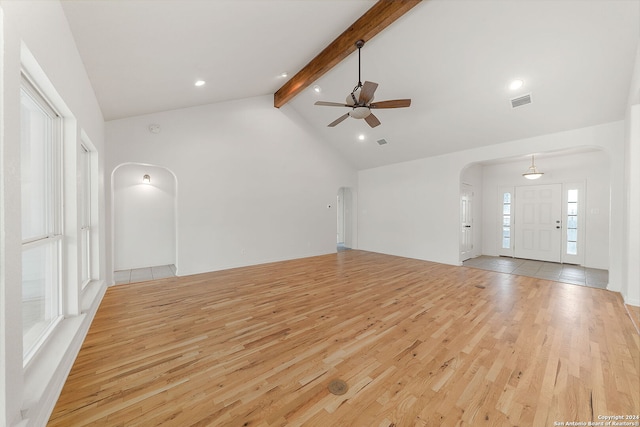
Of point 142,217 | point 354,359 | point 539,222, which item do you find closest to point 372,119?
point 354,359

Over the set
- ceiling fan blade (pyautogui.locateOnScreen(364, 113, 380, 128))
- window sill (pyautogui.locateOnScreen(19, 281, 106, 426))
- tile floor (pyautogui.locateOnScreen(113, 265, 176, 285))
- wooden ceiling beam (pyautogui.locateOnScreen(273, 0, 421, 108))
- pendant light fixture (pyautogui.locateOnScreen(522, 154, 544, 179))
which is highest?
wooden ceiling beam (pyautogui.locateOnScreen(273, 0, 421, 108))

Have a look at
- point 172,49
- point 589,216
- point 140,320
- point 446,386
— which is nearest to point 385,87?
point 172,49

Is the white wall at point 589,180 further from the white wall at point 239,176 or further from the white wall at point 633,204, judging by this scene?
the white wall at point 239,176

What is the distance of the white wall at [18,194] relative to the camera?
3.55ft

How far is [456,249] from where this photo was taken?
591 centimetres

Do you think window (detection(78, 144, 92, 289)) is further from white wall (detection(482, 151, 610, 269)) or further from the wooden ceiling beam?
white wall (detection(482, 151, 610, 269))

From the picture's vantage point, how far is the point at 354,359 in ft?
7.06

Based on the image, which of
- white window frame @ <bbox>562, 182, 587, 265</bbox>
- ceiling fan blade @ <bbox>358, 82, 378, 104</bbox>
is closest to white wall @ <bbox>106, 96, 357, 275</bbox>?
ceiling fan blade @ <bbox>358, 82, 378, 104</bbox>

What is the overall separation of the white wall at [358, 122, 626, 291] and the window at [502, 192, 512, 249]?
7.87 ft

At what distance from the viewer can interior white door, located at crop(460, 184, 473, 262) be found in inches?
258

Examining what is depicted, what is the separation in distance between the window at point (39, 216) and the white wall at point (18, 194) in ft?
0.28

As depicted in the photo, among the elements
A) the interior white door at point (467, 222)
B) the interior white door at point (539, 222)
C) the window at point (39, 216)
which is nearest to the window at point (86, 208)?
the window at point (39, 216)

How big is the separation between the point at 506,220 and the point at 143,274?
938cm

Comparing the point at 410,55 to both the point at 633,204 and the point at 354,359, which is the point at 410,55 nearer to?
the point at 633,204
